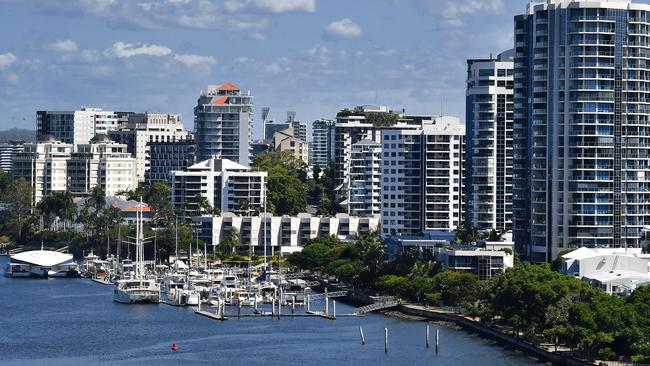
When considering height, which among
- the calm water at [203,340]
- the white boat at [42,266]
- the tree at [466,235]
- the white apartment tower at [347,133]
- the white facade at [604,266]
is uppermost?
the white apartment tower at [347,133]

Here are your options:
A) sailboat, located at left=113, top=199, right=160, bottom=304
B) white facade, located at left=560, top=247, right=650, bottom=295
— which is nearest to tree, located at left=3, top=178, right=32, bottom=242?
sailboat, located at left=113, top=199, right=160, bottom=304

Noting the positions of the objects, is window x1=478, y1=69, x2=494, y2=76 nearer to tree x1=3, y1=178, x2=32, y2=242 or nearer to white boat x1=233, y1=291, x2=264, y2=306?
white boat x1=233, y1=291, x2=264, y2=306

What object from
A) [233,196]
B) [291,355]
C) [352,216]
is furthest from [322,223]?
[291,355]

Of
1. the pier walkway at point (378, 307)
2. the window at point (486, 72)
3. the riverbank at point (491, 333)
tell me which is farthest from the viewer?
the window at point (486, 72)

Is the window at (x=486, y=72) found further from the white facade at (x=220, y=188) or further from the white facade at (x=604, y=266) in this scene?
the white facade at (x=220, y=188)

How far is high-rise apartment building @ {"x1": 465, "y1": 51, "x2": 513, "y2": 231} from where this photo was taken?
135125 millimetres

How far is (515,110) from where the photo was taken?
394ft

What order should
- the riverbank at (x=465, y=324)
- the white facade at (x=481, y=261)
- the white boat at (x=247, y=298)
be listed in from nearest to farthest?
1. the riverbank at (x=465, y=324)
2. the white facade at (x=481, y=261)
3. the white boat at (x=247, y=298)

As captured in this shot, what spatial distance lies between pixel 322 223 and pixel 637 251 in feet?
169

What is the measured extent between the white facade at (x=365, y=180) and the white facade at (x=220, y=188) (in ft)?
30.0

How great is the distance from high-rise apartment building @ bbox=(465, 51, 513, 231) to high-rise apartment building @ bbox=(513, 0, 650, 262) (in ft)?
60.7

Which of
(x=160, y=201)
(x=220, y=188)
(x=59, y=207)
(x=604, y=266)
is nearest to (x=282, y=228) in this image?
(x=220, y=188)

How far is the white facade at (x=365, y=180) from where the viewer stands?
164m

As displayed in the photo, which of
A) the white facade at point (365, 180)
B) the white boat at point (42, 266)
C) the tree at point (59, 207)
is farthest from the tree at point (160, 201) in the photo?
the white facade at point (365, 180)
